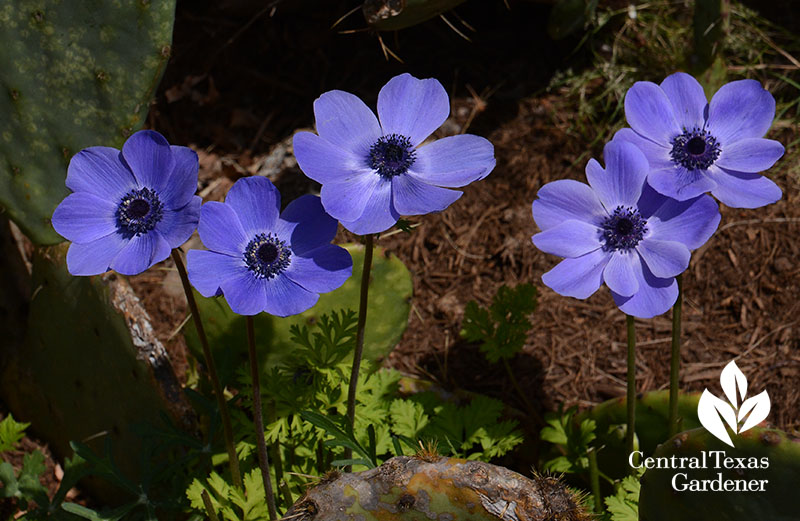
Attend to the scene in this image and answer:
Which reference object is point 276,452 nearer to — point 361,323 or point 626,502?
point 361,323

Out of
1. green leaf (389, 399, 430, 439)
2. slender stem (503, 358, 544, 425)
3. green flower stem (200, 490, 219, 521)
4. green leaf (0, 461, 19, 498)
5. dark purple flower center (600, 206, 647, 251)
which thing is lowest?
green flower stem (200, 490, 219, 521)

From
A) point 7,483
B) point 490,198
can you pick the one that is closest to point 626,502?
point 490,198

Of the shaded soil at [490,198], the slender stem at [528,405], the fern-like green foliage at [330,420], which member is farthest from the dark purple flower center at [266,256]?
the shaded soil at [490,198]

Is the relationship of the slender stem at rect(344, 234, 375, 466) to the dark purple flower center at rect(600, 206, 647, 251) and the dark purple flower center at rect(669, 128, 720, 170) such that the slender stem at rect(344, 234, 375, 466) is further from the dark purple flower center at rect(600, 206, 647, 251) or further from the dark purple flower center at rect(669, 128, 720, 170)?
the dark purple flower center at rect(669, 128, 720, 170)

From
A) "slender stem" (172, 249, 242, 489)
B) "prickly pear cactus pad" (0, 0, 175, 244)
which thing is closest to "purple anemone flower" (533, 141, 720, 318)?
"slender stem" (172, 249, 242, 489)

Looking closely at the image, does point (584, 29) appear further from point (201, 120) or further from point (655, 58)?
point (201, 120)

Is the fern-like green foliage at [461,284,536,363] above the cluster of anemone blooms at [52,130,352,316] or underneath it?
above
